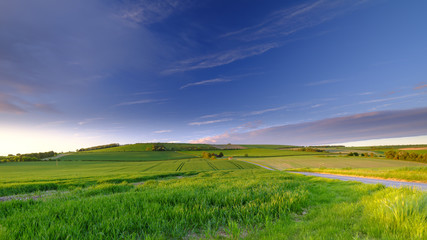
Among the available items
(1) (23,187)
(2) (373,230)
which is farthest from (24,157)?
(2) (373,230)

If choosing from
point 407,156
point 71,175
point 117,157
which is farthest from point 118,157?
point 407,156

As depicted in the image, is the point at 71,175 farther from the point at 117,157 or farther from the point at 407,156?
the point at 407,156

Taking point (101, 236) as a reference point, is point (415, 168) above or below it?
below

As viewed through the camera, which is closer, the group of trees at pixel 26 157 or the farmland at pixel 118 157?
the group of trees at pixel 26 157

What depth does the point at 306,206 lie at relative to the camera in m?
5.77

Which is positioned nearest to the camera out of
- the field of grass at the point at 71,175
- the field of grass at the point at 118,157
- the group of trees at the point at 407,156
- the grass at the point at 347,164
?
the field of grass at the point at 71,175

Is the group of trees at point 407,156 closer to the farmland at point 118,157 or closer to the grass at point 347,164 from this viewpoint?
the grass at point 347,164

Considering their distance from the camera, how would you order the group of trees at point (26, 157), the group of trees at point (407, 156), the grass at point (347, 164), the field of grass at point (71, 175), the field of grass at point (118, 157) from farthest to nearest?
the field of grass at point (118, 157) < the group of trees at point (26, 157) < the group of trees at point (407, 156) < the grass at point (347, 164) < the field of grass at point (71, 175)

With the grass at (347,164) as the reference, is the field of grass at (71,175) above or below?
above

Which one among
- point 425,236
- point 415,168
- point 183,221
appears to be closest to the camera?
point 425,236

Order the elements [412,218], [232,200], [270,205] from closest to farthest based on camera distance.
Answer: [412,218], [270,205], [232,200]

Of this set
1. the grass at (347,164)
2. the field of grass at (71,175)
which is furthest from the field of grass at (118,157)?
the grass at (347,164)

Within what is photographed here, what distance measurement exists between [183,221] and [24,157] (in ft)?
412

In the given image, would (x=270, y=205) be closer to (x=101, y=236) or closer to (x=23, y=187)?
(x=101, y=236)
